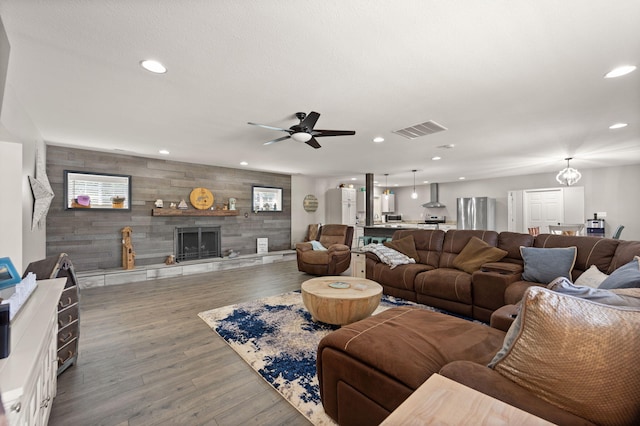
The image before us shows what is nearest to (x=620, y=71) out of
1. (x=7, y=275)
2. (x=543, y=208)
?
(x=7, y=275)

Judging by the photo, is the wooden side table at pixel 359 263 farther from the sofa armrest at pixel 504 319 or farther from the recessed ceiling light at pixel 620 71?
the recessed ceiling light at pixel 620 71

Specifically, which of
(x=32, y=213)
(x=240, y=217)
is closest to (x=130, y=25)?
(x=32, y=213)

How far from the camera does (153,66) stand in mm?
2100

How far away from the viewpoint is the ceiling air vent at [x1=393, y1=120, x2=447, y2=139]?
3.48 metres

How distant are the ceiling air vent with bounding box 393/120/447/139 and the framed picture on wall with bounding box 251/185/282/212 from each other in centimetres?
436

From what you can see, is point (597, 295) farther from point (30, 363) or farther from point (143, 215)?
point (143, 215)

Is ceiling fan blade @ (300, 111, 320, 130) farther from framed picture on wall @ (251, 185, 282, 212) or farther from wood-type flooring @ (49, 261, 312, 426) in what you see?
framed picture on wall @ (251, 185, 282, 212)

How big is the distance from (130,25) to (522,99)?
10.9 feet

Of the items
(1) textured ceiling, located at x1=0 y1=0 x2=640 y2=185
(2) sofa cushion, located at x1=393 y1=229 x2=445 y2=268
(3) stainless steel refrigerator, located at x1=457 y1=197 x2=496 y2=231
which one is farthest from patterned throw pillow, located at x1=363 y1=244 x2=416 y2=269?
(3) stainless steel refrigerator, located at x1=457 y1=197 x2=496 y2=231

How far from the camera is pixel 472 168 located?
267 inches

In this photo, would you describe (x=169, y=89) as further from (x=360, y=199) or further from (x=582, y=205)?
(x=582, y=205)

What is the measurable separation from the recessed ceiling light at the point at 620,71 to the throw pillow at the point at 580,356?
7.67 ft

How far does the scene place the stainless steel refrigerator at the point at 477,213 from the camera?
333 inches

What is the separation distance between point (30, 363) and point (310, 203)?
7475 mm
